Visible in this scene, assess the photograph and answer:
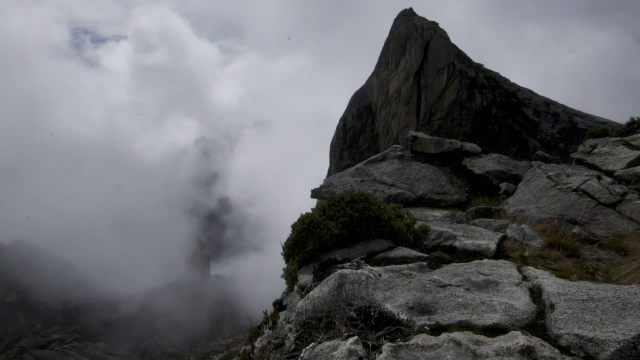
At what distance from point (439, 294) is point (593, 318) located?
2534 mm

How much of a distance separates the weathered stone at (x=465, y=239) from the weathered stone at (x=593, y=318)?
2.73 m

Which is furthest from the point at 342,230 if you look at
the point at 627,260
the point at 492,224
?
the point at 627,260

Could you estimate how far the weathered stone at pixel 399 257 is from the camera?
1220 centimetres

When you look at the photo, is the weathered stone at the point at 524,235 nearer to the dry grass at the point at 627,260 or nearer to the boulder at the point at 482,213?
the dry grass at the point at 627,260

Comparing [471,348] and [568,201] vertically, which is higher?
[568,201]

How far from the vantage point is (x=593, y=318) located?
8.07m

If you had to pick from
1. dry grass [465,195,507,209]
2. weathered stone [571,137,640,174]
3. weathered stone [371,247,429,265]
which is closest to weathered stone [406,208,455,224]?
dry grass [465,195,507,209]

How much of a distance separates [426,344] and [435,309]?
4.31 ft

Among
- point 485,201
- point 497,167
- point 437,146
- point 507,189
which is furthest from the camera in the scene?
point 437,146

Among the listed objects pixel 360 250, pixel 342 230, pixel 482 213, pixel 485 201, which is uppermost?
pixel 485 201

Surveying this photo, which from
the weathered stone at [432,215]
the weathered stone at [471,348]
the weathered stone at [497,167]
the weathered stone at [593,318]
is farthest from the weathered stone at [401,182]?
the weathered stone at [471,348]

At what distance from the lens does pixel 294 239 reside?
13.9 metres

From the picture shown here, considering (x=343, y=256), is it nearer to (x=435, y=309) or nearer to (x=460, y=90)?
(x=435, y=309)

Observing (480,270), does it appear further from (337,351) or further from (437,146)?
(437,146)
